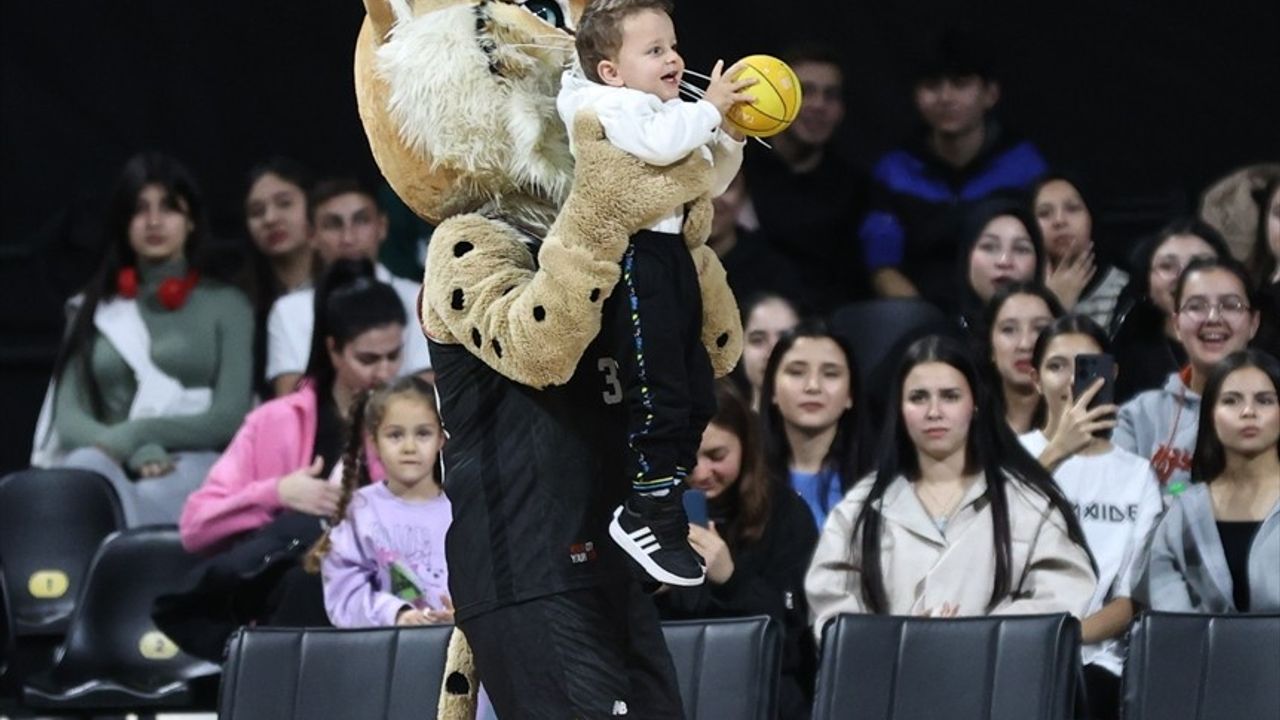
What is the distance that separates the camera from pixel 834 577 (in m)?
5.50

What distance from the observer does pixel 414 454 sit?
577cm

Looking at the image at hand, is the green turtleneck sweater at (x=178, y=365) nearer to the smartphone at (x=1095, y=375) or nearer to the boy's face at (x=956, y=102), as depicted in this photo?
the boy's face at (x=956, y=102)

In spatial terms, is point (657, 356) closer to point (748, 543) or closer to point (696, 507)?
point (696, 507)

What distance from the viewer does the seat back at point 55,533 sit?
22.3 ft

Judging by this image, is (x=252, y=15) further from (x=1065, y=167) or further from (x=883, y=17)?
(x=1065, y=167)

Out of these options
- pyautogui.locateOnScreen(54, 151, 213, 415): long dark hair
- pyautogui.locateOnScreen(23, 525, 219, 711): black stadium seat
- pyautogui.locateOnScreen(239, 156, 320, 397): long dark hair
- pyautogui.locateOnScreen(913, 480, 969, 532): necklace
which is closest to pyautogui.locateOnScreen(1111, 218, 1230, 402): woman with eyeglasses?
pyautogui.locateOnScreen(913, 480, 969, 532): necklace

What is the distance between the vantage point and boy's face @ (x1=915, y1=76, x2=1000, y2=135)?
7293 millimetres

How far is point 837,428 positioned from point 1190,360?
0.88 m

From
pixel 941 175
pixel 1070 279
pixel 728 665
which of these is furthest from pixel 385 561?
pixel 941 175

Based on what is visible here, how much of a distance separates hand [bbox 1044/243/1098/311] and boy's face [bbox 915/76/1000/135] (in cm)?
62

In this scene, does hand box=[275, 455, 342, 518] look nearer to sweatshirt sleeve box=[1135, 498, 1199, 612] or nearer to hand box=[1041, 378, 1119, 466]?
hand box=[1041, 378, 1119, 466]

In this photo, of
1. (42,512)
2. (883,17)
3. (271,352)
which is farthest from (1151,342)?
(42,512)

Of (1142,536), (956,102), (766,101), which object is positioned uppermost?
(956,102)

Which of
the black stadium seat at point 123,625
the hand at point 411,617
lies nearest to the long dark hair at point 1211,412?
the hand at point 411,617
